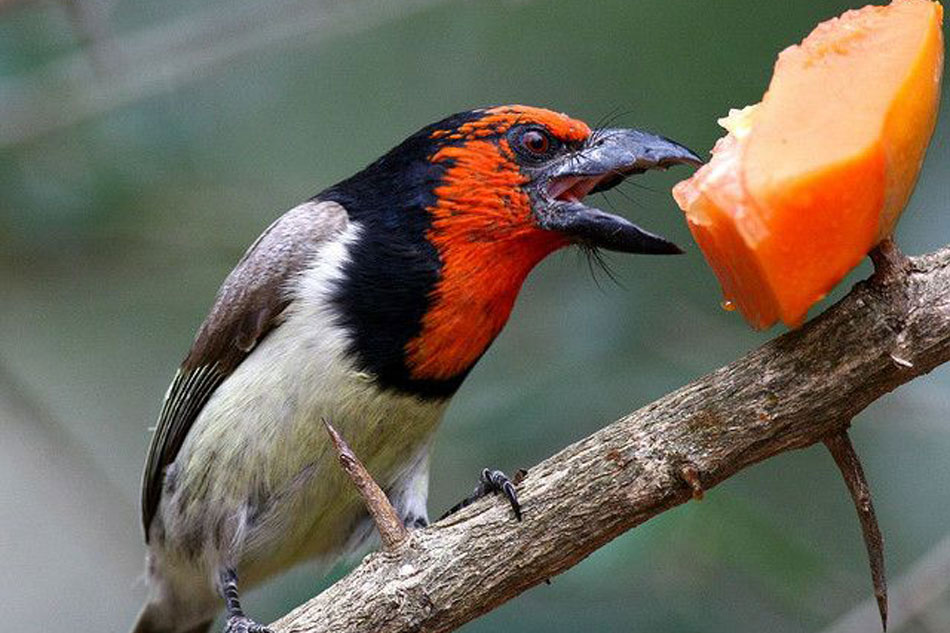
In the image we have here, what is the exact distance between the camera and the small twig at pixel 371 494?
2197 millimetres

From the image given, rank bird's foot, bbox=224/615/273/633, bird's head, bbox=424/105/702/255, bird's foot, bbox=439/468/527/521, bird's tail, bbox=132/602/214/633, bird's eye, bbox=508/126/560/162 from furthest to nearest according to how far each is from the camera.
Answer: bird's tail, bbox=132/602/214/633, bird's eye, bbox=508/126/560/162, bird's head, bbox=424/105/702/255, bird's foot, bbox=224/615/273/633, bird's foot, bbox=439/468/527/521

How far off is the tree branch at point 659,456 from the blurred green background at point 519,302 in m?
1.29

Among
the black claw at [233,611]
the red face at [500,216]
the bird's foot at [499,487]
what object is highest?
the red face at [500,216]

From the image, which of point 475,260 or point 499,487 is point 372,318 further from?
point 499,487

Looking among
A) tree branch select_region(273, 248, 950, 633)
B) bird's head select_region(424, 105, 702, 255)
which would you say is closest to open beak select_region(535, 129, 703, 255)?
bird's head select_region(424, 105, 702, 255)

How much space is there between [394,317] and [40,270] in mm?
2487

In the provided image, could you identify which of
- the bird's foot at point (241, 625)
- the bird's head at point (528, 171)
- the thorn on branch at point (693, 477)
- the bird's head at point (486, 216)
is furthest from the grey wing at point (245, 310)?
the thorn on branch at point (693, 477)

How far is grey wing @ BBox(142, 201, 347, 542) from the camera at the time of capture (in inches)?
124

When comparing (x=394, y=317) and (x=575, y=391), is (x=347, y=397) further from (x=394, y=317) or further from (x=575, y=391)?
(x=575, y=391)

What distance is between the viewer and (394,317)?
9.82ft

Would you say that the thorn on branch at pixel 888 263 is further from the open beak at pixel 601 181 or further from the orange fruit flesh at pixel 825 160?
the open beak at pixel 601 181

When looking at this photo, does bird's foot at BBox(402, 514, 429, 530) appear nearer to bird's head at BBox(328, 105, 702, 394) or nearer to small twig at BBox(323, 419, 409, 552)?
bird's head at BBox(328, 105, 702, 394)

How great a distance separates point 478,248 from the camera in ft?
9.87

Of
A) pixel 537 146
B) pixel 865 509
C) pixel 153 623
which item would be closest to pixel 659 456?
pixel 865 509
